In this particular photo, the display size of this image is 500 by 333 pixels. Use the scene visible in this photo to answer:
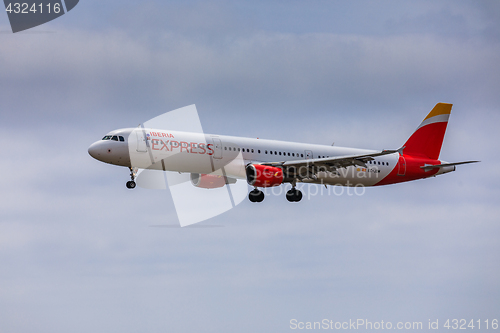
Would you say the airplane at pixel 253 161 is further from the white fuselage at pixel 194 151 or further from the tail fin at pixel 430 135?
the tail fin at pixel 430 135

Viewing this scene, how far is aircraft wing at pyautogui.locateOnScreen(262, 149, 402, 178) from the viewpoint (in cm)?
4800

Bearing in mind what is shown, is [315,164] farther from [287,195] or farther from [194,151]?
[194,151]

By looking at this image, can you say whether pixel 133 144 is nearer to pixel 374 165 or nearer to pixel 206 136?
pixel 206 136

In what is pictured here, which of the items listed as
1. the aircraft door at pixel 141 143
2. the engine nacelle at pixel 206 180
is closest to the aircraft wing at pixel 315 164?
the engine nacelle at pixel 206 180

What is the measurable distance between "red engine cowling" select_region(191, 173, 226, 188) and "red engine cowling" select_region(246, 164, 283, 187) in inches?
282

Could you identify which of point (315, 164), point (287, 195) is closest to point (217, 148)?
point (315, 164)

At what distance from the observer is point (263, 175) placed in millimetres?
47688

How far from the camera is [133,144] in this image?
46719 millimetres

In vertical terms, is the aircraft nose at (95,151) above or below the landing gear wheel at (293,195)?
above

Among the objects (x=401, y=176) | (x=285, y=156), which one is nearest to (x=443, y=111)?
(x=401, y=176)

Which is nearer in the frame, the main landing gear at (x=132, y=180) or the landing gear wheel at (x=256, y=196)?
the main landing gear at (x=132, y=180)

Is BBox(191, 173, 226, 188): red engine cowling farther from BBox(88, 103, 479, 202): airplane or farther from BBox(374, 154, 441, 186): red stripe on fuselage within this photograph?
BBox(374, 154, 441, 186): red stripe on fuselage

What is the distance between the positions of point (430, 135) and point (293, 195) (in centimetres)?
1522

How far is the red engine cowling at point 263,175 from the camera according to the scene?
47625 mm
